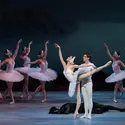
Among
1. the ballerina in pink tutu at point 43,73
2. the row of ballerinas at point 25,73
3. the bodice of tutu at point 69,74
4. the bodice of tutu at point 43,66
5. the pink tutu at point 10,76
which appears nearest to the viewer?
the bodice of tutu at point 69,74

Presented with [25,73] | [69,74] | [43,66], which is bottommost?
[69,74]

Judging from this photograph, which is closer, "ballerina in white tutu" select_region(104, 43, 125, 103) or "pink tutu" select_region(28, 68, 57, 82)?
"ballerina in white tutu" select_region(104, 43, 125, 103)

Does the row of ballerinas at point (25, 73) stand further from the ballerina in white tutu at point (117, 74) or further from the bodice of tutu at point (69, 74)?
the bodice of tutu at point (69, 74)

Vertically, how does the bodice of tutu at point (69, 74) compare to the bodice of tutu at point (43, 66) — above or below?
below

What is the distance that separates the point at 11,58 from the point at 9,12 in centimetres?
535

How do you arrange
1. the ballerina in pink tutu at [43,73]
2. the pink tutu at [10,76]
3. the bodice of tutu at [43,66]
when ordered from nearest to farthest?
the pink tutu at [10,76] → the ballerina in pink tutu at [43,73] → the bodice of tutu at [43,66]

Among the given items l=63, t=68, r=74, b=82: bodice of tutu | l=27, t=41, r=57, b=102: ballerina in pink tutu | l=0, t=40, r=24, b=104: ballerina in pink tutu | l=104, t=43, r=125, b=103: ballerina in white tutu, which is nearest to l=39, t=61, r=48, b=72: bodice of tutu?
l=27, t=41, r=57, b=102: ballerina in pink tutu

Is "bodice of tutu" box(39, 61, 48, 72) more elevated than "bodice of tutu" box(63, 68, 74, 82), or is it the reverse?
"bodice of tutu" box(39, 61, 48, 72)

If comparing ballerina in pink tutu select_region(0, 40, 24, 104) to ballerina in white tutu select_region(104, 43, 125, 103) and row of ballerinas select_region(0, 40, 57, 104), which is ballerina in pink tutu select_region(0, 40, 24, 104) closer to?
row of ballerinas select_region(0, 40, 57, 104)

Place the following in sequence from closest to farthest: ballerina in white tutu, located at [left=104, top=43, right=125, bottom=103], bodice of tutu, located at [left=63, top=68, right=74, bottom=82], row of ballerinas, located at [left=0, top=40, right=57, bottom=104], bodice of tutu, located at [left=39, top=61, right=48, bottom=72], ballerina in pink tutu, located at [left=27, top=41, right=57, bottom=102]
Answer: bodice of tutu, located at [left=63, top=68, right=74, bottom=82] < row of ballerinas, located at [left=0, top=40, right=57, bottom=104] < ballerina in white tutu, located at [left=104, top=43, right=125, bottom=103] < ballerina in pink tutu, located at [left=27, top=41, right=57, bottom=102] < bodice of tutu, located at [left=39, top=61, right=48, bottom=72]

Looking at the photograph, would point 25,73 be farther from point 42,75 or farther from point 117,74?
point 117,74

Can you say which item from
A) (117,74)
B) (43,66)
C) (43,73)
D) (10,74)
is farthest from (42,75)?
(117,74)

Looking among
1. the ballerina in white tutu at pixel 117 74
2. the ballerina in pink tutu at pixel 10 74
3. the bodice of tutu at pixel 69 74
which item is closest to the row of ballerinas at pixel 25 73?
the ballerina in pink tutu at pixel 10 74

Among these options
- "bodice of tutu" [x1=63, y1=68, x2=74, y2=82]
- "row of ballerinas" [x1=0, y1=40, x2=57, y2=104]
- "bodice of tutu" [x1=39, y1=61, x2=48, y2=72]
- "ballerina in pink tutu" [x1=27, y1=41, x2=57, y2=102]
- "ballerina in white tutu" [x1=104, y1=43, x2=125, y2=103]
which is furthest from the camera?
"bodice of tutu" [x1=39, y1=61, x2=48, y2=72]
